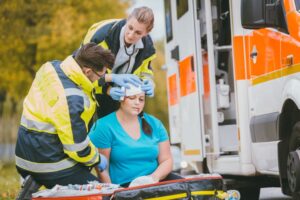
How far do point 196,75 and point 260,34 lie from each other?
189cm

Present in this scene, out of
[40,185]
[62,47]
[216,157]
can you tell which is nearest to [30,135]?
[40,185]

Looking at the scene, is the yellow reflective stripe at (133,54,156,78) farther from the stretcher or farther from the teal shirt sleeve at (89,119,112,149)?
the stretcher

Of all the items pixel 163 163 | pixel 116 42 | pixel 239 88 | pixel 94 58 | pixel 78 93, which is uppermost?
pixel 116 42

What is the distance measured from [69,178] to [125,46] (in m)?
1.40

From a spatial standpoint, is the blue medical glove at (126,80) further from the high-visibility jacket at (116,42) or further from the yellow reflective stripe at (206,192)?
the yellow reflective stripe at (206,192)

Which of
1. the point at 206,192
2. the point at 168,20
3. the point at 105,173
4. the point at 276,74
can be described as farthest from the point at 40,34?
the point at 206,192

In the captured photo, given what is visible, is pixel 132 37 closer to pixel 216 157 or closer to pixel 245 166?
pixel 245 166

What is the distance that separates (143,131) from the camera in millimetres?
6055

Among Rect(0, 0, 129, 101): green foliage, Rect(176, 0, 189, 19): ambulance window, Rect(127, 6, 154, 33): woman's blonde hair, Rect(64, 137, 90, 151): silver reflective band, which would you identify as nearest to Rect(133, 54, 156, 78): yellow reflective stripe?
Rect(127, 6, 154, 33): woman's blonde hair

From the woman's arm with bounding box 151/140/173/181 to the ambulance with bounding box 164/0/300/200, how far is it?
928 mm

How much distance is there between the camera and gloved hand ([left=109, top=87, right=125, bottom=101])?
6000mm

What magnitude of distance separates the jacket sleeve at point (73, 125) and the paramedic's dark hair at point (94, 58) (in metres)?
0.22

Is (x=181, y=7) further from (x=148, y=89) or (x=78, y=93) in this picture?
(x=78, y=93)

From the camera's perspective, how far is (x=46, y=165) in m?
5.47
